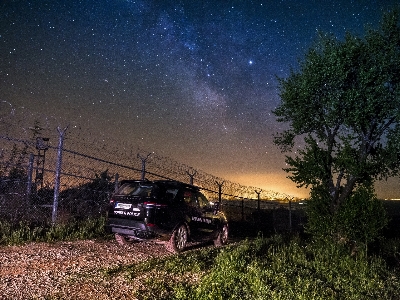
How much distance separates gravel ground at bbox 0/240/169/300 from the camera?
5.20 meters

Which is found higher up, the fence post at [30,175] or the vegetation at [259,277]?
the fence post at [30,175]

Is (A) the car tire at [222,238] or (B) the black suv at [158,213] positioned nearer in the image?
(B) the black suv at [158,213]

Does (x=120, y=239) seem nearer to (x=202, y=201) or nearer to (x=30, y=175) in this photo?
(x=202, y=201)

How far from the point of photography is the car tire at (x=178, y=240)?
9047 mm

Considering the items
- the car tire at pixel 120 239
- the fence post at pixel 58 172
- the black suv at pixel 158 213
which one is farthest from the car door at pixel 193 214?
the fence post at pixel 58 172

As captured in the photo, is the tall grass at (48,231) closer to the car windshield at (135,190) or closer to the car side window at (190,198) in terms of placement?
the car windshield at (135,190)

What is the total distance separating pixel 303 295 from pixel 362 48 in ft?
34.4

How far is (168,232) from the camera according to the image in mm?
8852

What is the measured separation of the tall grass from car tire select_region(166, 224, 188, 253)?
9.68 feet

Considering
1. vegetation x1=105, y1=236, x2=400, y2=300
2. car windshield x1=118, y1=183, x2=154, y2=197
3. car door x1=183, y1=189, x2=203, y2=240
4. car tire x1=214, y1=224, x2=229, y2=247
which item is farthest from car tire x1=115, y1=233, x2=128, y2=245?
car tire x1=214, y1=224, x2=229, y2=247

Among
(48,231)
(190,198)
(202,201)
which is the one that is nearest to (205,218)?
(202,201)

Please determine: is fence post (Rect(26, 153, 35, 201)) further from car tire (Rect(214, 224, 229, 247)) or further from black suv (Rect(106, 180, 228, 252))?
car tire (Rect(214, 224, 229, 247))

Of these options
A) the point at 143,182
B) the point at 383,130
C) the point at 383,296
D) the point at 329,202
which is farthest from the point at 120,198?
the point at 383,130

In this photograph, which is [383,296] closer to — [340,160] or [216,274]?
[216,274]
